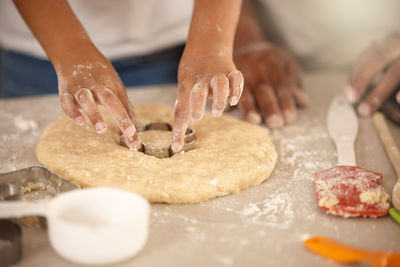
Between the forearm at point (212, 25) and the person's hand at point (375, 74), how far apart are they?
638mm

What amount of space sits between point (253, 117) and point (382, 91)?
53 centimetres

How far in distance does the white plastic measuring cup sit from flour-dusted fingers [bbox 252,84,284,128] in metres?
0.85

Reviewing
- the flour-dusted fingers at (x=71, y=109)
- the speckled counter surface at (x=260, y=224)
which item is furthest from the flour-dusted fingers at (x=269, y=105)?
the flour-dusted fingers at (x=71, y=109)

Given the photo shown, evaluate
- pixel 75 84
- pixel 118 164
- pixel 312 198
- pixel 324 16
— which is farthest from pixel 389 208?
pixel 324 16

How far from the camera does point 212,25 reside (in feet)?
4.38

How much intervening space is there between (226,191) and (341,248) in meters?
0.33

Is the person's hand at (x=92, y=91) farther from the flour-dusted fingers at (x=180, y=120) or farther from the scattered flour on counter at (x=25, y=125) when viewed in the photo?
the scattered flour on counter at (x=25, y=125)

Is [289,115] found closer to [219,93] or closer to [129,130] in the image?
[219,93]

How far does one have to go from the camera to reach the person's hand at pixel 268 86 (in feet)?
5.20

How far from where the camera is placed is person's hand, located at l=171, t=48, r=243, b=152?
3.67ft

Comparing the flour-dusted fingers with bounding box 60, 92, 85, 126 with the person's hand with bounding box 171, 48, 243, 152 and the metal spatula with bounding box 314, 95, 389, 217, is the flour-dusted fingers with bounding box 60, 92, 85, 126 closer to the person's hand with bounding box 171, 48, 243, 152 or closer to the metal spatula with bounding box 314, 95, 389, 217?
the person's hand with bounding box 171, 48, 243, 152

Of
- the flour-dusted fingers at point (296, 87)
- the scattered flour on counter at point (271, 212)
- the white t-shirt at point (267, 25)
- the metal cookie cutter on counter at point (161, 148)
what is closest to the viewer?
the scattered flour on counter at point (271, 212)

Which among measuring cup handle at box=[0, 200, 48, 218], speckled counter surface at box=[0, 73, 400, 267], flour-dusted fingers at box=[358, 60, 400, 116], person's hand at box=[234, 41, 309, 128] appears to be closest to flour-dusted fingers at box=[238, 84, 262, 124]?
person's hand at box=[234, 41, 309, 128]

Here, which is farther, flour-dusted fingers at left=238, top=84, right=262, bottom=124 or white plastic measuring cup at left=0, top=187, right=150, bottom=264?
flour-dusted fingers at left=238, top=84, right=262, bottom=124
